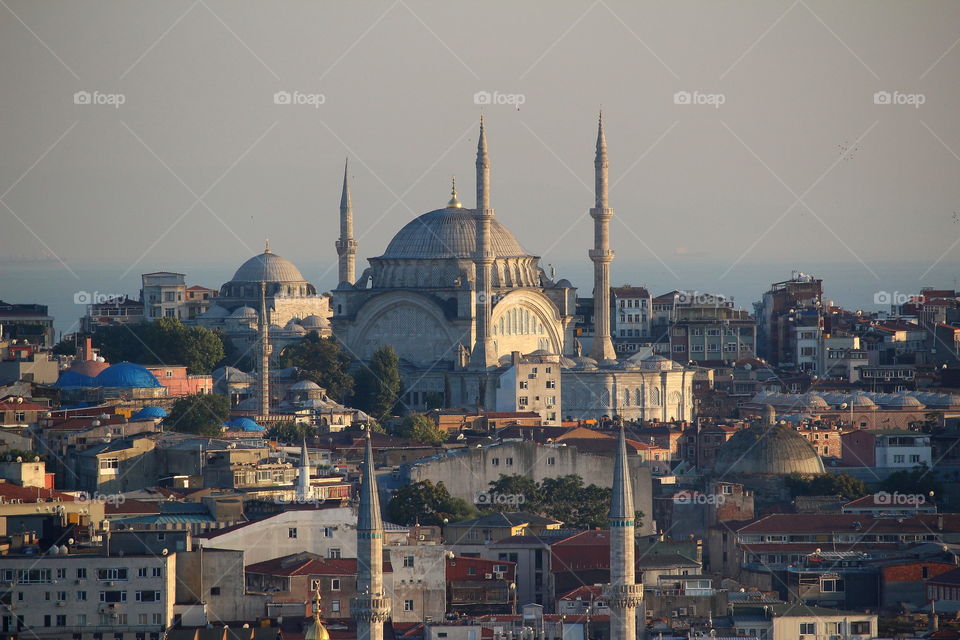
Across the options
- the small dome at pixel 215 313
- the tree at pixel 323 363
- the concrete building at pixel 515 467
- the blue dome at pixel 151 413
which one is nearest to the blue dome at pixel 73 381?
the blue dome at pixel 151 413

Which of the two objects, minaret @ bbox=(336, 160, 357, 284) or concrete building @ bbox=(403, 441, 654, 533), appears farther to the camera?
minaret @ bbox=(336, 160, 357, 284)

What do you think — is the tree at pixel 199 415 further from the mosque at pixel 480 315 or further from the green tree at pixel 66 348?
the green tree at pixel 66 348

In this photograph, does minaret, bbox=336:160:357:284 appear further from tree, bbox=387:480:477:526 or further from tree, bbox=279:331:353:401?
tree, bbox=387:480:477:526

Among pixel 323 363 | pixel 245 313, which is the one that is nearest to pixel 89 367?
pixel 323 363

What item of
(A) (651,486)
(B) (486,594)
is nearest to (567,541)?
(B) (486,594)

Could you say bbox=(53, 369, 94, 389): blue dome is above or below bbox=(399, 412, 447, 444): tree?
above

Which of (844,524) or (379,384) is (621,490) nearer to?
(844,524)

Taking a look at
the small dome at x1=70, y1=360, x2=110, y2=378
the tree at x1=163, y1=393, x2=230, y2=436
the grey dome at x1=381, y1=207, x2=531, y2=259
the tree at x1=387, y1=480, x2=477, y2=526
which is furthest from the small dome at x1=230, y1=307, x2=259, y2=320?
the tree at x1=387, y1=480, x2=477, y2=526

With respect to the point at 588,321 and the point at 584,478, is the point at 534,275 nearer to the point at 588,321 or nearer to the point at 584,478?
the point at 588,321
